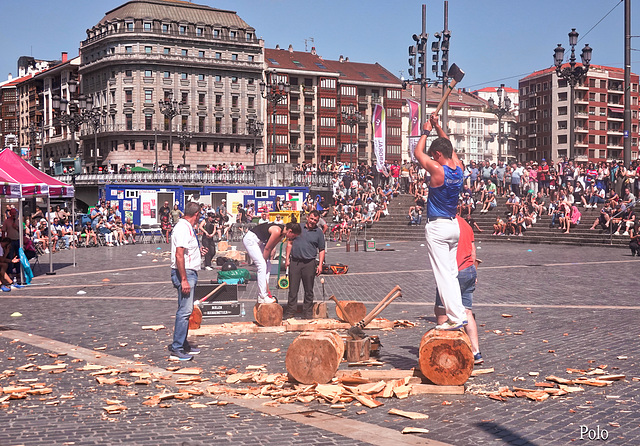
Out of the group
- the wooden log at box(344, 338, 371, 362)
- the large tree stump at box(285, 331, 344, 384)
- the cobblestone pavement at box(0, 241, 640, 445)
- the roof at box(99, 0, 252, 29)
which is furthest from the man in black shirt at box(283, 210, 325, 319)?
the roof at box(99, 0, 252, 29)

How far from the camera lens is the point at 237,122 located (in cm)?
10706

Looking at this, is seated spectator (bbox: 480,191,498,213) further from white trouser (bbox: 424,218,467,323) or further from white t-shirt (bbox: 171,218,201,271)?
white trouser (bbox: 424,218,467,323)

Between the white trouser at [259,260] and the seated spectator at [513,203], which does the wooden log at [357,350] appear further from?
the seated spectator at [513,203]

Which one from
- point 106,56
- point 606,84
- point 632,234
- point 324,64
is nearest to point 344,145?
point 324,64

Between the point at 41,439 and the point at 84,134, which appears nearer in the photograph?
the point at 41,439

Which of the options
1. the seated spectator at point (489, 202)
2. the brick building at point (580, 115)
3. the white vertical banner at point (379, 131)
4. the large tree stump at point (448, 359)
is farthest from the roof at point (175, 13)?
the large tree stump at point (448, 359)

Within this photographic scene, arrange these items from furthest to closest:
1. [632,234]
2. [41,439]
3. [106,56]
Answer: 1. [106,56]
2. [632,234]
3. [41,439]

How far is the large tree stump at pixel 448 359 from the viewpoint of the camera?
7535 mm

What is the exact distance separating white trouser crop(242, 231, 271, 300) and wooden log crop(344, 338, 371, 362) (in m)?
4.10

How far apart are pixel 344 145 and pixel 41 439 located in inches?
4123

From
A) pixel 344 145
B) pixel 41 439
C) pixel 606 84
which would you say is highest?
pixel 606 84

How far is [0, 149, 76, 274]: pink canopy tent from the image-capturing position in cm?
1869

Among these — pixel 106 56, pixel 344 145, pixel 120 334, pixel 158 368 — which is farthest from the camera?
pixel 344 145

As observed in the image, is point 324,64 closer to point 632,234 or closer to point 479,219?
point 479,219
